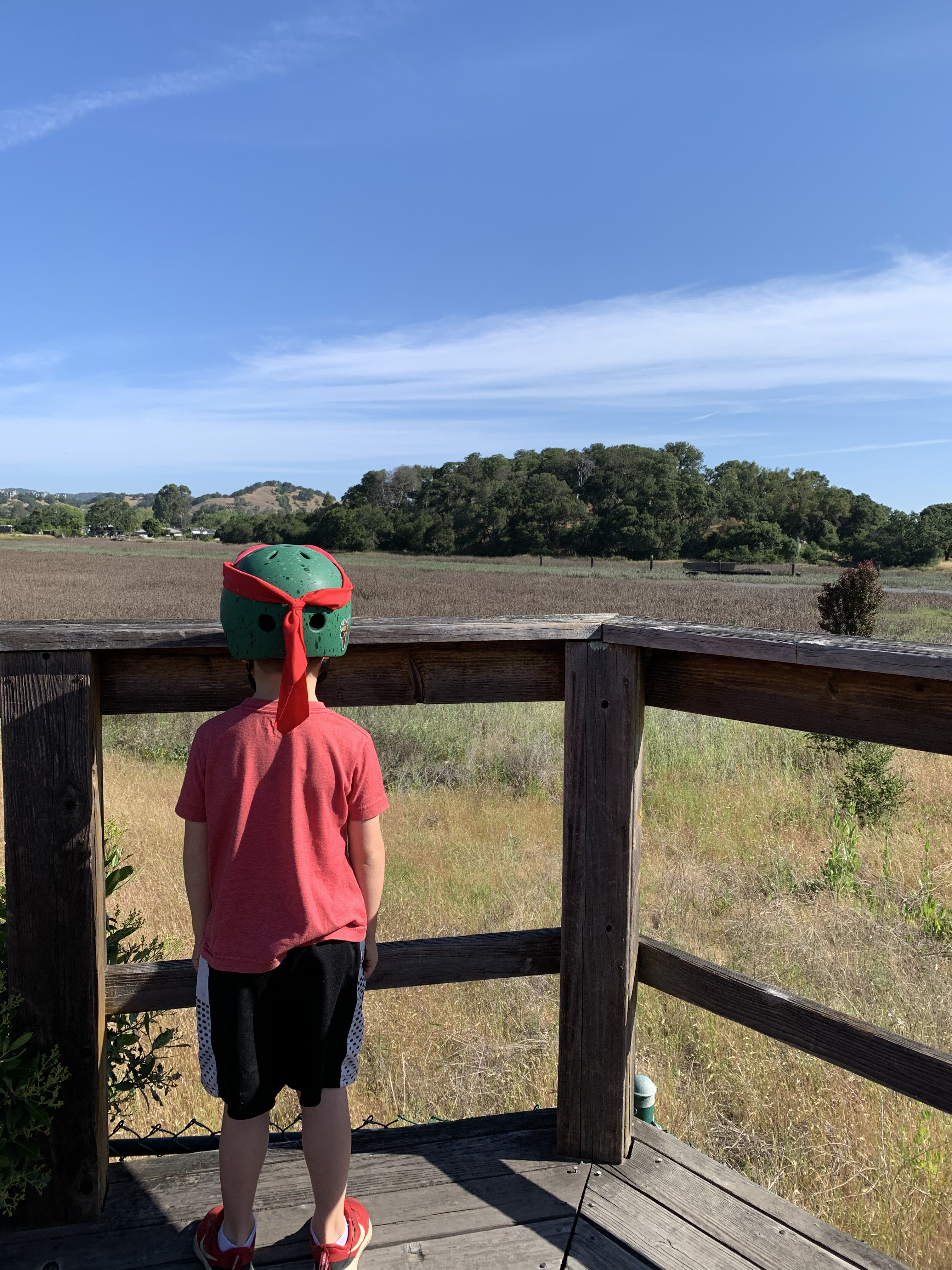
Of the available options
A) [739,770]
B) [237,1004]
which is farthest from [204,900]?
[739,770]

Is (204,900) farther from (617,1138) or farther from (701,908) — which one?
(701,908)

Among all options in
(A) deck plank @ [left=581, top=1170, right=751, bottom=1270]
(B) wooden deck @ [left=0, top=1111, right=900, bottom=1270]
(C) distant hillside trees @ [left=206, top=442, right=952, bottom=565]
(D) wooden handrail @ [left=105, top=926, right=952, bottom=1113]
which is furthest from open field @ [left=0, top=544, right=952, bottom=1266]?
(C) distant hillside trees @ [left=206, top=442, right=952, bottom=565]

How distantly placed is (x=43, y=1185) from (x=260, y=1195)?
45 centimetres

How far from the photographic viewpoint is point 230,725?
5.36 feet

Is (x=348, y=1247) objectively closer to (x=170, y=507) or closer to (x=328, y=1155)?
(x=328, y=1155)

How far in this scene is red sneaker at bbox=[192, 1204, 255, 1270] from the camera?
1.71 metres

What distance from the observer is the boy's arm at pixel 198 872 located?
163 cm

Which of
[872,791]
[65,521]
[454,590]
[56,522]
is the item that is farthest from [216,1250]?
[65,521]

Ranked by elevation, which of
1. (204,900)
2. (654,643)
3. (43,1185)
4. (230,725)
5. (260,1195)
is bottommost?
(260,1195)

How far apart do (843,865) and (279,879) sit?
12.2ft

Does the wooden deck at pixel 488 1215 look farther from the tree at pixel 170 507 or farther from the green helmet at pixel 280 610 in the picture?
the tree at pixel 170 507

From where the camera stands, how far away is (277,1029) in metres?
1.66

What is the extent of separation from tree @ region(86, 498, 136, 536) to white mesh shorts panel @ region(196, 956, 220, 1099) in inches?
5223

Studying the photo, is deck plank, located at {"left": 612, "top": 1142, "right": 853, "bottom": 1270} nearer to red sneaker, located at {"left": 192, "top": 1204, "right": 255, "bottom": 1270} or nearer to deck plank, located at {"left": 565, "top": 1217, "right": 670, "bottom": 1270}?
deck plank, located at {"left": 565, "top": 1217, "right": 670, "bottom": 1270}
